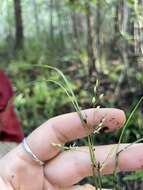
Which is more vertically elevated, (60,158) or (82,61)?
(60,158)

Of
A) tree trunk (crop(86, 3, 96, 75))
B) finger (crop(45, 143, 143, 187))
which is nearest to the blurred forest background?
tree trunk (crop(86, 3, 96, 75))

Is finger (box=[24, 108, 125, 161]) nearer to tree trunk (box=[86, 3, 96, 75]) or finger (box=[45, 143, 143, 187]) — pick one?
finger (box=[45, 143, 143, 187])

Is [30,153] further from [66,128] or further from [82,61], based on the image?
[82,61]

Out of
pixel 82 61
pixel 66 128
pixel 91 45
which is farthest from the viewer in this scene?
pixel 82 61

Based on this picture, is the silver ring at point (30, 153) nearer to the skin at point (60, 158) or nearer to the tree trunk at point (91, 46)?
the skin at point (60, 158)

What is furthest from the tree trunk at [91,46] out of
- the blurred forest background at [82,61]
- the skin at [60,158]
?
the skin at [60,158]

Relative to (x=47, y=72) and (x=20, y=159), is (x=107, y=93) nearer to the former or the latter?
(x=47, y=72)

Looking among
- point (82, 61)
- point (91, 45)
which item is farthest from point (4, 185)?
point (82, 61)
